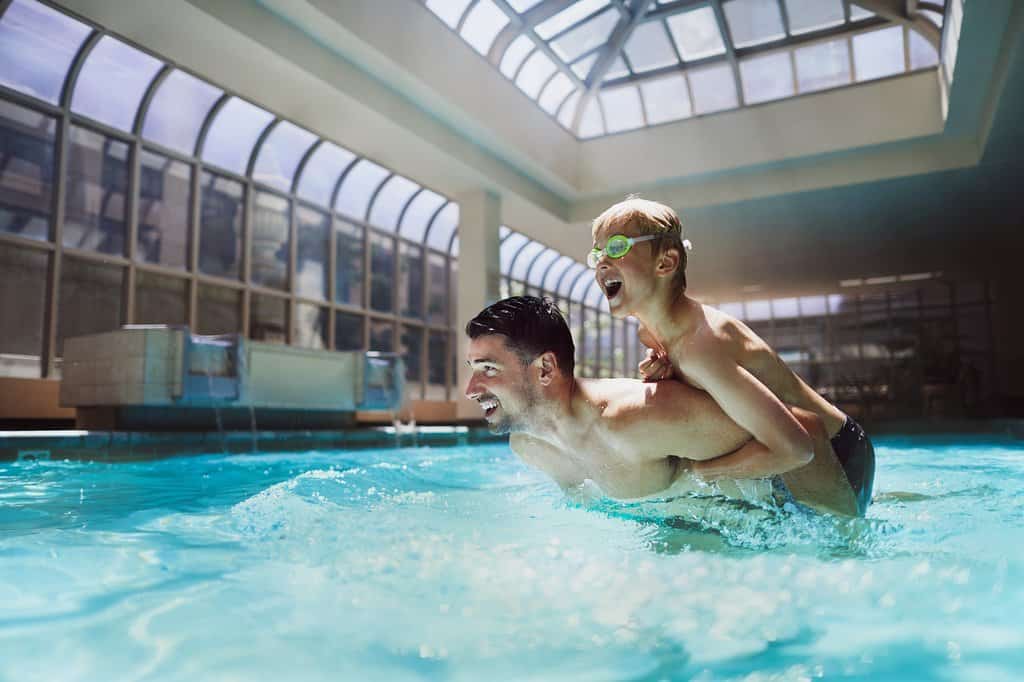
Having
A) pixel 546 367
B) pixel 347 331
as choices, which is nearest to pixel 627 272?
pixel 546 367

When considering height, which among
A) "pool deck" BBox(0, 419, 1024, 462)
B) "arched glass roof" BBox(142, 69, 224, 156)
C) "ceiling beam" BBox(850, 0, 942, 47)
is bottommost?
"pool deck" BBox(0, 419, 1024, 462)

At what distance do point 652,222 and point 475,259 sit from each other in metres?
12.0

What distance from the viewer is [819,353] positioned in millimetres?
23953

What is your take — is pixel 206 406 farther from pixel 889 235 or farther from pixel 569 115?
pixel 889 235

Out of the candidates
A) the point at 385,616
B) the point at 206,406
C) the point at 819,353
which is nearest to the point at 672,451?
the point at 385,616

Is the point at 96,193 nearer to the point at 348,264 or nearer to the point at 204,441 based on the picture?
the point at 204,441

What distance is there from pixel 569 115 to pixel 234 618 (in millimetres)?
14344

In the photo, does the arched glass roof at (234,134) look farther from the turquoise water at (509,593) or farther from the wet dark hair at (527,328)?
the wet dark hair at (527,328)

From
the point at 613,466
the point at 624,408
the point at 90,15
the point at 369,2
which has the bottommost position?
the point at 613,466

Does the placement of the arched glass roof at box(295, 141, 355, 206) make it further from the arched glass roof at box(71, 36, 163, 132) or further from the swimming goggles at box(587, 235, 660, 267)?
the swimming goggles at box(587, 235, 660, 267)

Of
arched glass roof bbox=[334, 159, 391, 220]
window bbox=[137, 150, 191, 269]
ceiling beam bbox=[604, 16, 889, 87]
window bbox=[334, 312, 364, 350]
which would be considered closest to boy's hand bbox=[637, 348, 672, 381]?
window bbox=[137, 150, 191, 269]

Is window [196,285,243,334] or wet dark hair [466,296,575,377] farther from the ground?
window [196,285,243,334]

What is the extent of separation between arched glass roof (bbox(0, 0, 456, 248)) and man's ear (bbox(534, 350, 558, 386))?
9314 millimetres

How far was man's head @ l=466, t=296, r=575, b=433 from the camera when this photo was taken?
90.2 inches
